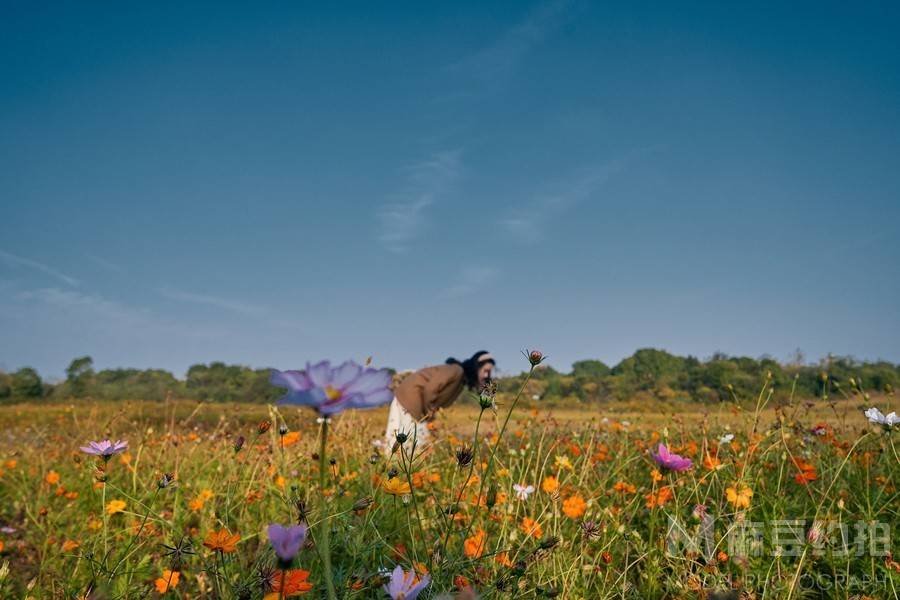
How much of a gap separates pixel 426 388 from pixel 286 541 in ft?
19.4

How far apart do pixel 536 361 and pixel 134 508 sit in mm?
2939

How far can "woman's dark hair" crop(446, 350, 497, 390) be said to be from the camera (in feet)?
23.0

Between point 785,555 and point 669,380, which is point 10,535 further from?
point 669,380

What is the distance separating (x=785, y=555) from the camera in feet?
7.61

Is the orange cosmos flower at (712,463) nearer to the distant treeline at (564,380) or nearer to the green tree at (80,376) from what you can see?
the distant treeline at (564,380)

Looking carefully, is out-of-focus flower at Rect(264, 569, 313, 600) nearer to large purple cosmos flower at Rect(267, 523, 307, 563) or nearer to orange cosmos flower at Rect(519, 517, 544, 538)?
large purple cosmos flower at Rect(267, 523, 307, 563)

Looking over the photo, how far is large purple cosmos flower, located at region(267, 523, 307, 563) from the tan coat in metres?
5.83

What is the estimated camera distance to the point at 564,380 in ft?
79.6

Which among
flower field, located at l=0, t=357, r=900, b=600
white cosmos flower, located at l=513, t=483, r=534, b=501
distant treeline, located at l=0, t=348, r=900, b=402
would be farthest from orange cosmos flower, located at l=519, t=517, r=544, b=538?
distant treeline, located at l=0, t=348, r=900, b=402

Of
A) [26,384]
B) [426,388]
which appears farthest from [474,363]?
[26,384]

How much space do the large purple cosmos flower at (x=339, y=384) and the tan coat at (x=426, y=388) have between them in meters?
5.80

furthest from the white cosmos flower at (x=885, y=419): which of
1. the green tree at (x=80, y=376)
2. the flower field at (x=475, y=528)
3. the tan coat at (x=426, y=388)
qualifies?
the green tree at (x=80, y=376)

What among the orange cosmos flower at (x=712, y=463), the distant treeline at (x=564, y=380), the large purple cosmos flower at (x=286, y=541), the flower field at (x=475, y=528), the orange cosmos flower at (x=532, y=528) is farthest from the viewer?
the distant treeline at (x=564, y=380)

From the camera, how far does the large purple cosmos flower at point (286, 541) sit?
2.75 ft
